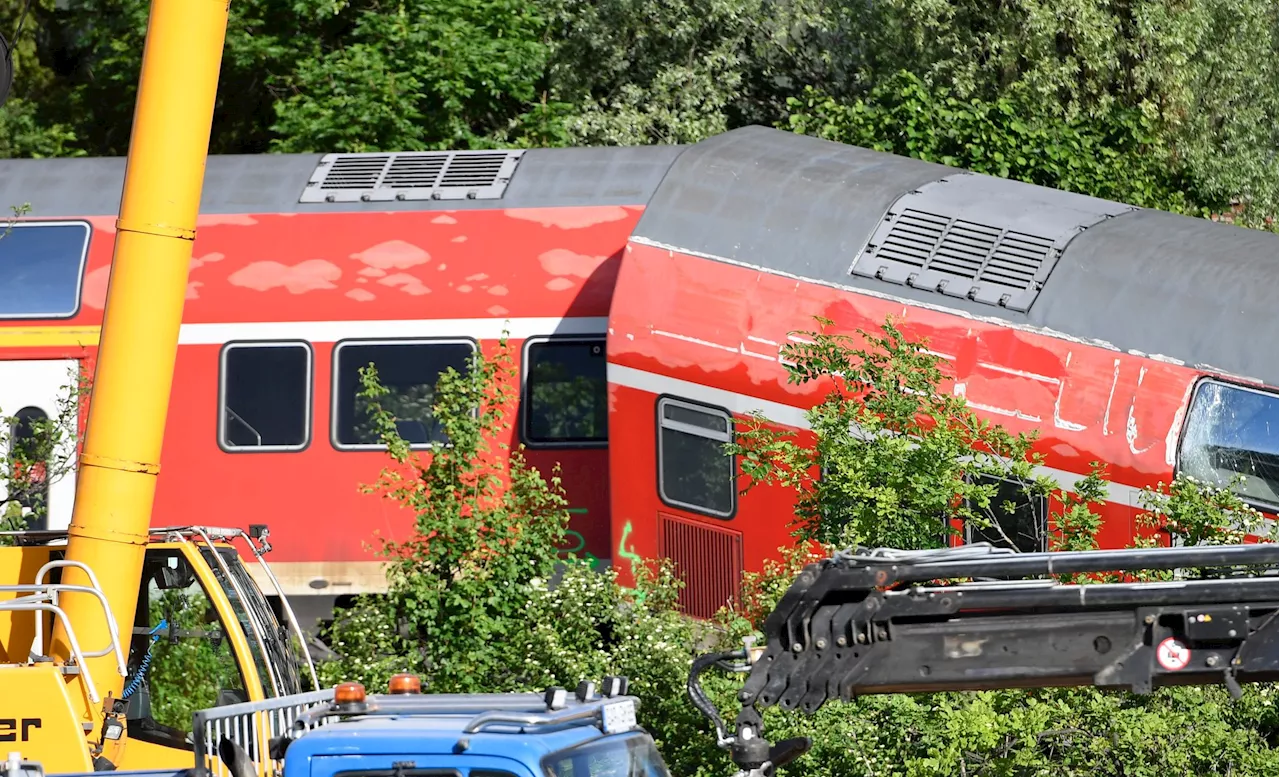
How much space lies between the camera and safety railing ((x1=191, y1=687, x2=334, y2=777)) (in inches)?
285

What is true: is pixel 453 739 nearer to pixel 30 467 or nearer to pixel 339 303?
pixel 30 467

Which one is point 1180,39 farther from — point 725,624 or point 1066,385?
point 725,624

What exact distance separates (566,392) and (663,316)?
1.51m

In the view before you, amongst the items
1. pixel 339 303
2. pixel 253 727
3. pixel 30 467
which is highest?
pixel 339 303

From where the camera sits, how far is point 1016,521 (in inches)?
480

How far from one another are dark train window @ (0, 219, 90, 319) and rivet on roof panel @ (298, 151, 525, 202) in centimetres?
213

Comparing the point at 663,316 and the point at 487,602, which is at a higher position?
the point at 663,316

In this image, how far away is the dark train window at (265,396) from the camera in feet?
49.5

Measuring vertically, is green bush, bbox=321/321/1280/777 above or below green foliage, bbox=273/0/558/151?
below

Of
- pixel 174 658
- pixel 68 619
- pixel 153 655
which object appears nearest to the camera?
pixel 68 619

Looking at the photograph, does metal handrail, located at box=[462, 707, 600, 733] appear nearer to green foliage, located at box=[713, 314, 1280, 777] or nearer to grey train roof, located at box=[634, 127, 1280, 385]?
green foliage, located at box=[713, 314, 1280, 777]

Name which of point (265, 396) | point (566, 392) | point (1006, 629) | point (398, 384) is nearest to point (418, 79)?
point (265, 396)

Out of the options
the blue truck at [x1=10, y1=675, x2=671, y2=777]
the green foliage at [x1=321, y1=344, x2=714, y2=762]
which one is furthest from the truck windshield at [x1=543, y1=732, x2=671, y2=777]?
the green foliage at [x1=321, y1=344, x2=714, y2=762]

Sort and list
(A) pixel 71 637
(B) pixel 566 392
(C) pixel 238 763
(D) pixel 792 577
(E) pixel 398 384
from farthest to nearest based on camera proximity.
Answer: (E) pixel 398 384 < (B) pixel 566 392 < (D) pixel 792 577 < (A) pixel 71 637 < (C) pixel 238 763
